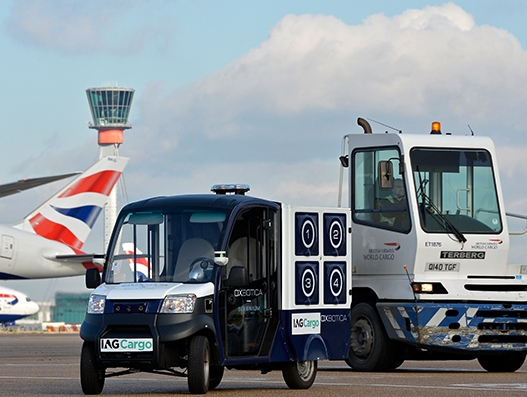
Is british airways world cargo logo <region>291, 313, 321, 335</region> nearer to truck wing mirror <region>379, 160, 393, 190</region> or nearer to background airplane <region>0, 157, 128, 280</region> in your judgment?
truck wing mirror <region>379, 160, 393, 190</region>

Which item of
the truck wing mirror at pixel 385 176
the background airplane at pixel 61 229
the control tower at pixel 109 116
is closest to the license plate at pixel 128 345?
the truck wing mirror at pixel 385 176

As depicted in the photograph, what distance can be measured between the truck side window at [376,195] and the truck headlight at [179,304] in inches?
222

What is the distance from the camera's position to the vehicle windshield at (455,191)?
16.8 metres

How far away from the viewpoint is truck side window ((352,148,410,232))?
16.9 meters

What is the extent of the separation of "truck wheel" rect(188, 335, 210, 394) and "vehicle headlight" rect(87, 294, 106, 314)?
108 cm

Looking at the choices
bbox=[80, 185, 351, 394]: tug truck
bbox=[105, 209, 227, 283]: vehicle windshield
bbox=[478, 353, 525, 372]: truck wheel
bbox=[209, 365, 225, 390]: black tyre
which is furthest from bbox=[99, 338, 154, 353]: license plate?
bbox=[478, 353, 525, 372]: truck wheel

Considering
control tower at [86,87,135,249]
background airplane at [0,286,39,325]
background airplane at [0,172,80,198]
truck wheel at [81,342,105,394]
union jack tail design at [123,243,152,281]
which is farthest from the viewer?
control tower at [86,87,135,249]

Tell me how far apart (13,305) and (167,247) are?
6089cm

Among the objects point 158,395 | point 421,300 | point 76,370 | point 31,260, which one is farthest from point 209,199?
point 31,260

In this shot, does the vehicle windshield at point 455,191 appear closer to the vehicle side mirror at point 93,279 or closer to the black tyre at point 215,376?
the black tyre at point 215,376

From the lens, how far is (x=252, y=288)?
13164 millimetres

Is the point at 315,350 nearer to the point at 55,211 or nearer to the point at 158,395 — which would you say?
the point at 158,395

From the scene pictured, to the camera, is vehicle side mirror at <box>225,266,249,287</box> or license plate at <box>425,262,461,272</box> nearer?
vehicle side mirror at <box>225,266,249,287</box>

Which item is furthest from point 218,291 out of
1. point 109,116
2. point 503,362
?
point 109,116
